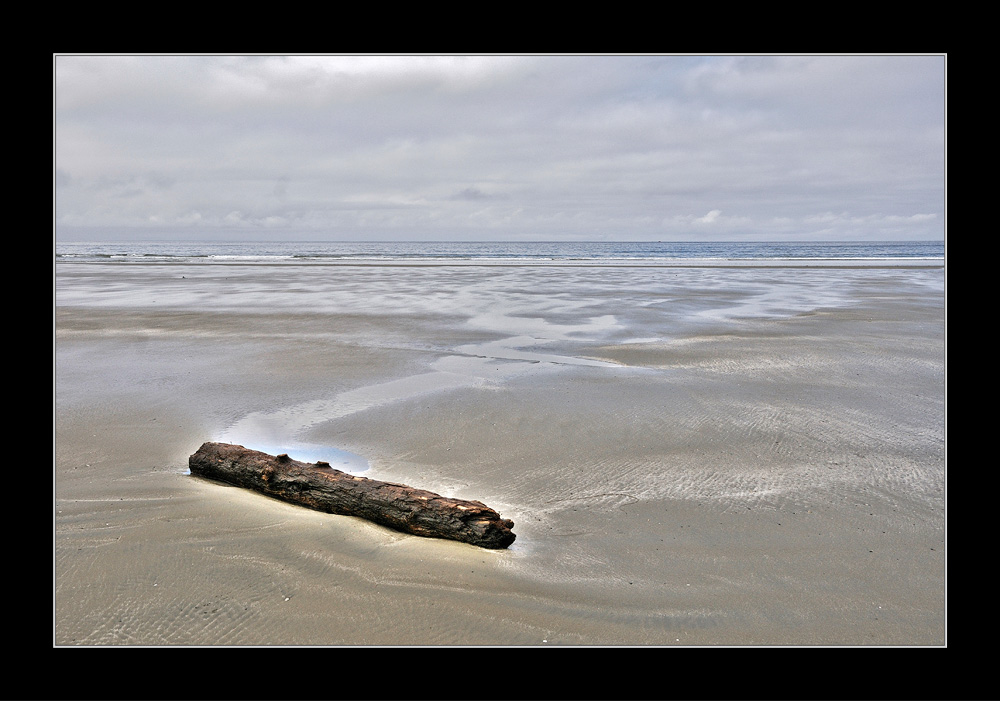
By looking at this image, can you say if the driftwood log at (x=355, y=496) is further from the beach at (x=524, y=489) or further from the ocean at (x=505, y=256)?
the ocean at (x=505, y=256)

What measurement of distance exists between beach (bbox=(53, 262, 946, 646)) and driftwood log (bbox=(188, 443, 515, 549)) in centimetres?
10

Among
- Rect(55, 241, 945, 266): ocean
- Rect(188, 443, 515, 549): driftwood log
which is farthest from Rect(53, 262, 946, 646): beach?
Rect(55, 241, 945, 266): ocean

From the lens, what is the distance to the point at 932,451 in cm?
589

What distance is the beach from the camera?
329 centimetres

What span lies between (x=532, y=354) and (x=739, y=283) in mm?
20310

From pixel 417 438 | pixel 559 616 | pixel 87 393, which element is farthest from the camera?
pixel 87 393

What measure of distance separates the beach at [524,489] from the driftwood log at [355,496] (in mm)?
101

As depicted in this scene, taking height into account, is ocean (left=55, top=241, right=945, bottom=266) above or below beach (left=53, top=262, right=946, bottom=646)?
above

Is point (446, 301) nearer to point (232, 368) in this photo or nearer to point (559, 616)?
point (232, 368)

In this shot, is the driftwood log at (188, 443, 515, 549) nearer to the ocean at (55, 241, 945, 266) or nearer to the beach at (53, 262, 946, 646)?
the beach at (53, 262, 946, 646)

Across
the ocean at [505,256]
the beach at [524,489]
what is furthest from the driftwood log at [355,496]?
the ocean at [505,256]

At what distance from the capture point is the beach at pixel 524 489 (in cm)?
329
